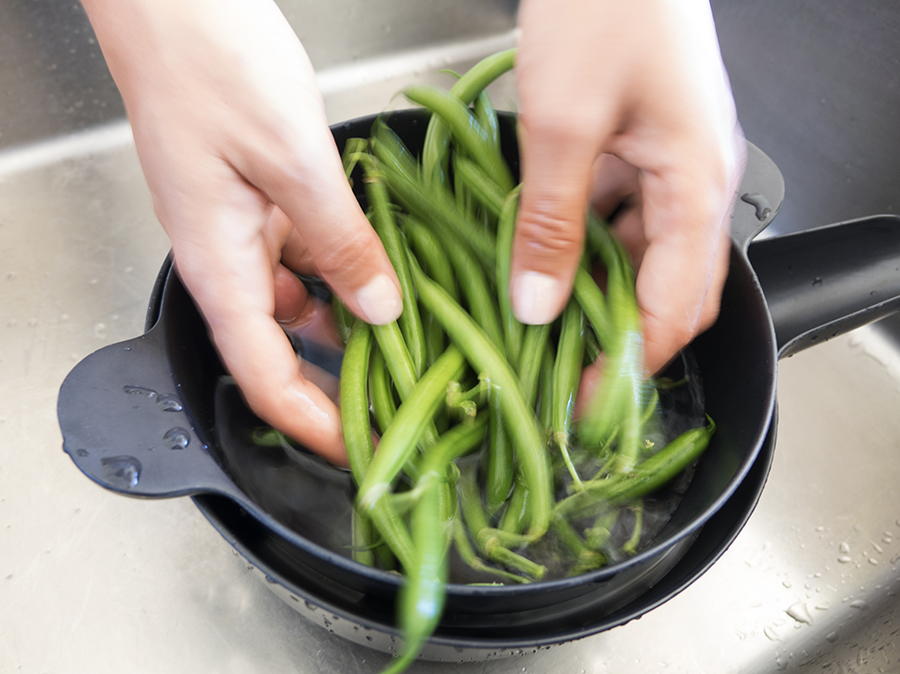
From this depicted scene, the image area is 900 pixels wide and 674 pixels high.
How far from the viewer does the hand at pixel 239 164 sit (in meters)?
0.62

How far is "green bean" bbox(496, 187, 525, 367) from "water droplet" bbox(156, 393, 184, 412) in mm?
382

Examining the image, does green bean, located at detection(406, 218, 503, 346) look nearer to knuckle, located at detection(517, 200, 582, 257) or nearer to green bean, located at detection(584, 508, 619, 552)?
knuckle, located at detection(517, 200, 582, 257)

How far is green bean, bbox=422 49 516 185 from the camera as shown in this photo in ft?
2.95

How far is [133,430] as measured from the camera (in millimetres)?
579

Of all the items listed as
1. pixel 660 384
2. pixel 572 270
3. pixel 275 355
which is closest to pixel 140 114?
pixel 275 355

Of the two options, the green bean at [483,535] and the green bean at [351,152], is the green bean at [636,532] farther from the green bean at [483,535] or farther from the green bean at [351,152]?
the green bean at [351,152]

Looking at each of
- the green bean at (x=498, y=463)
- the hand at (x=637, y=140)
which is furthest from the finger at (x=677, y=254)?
the green bean at (x=498, y=463)

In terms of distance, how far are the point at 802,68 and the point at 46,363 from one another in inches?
60.4

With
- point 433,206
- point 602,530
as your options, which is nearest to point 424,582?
point 602,530

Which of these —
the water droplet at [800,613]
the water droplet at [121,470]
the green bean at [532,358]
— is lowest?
the water droplet at [800,613]

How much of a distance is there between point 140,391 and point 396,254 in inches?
13.5

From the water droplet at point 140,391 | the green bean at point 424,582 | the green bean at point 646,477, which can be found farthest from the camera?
the green bean at point 646,477

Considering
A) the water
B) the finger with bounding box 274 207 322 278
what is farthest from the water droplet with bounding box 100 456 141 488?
the finger with bounding box 274 207 322 278

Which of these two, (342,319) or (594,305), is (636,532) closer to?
(594,305)
